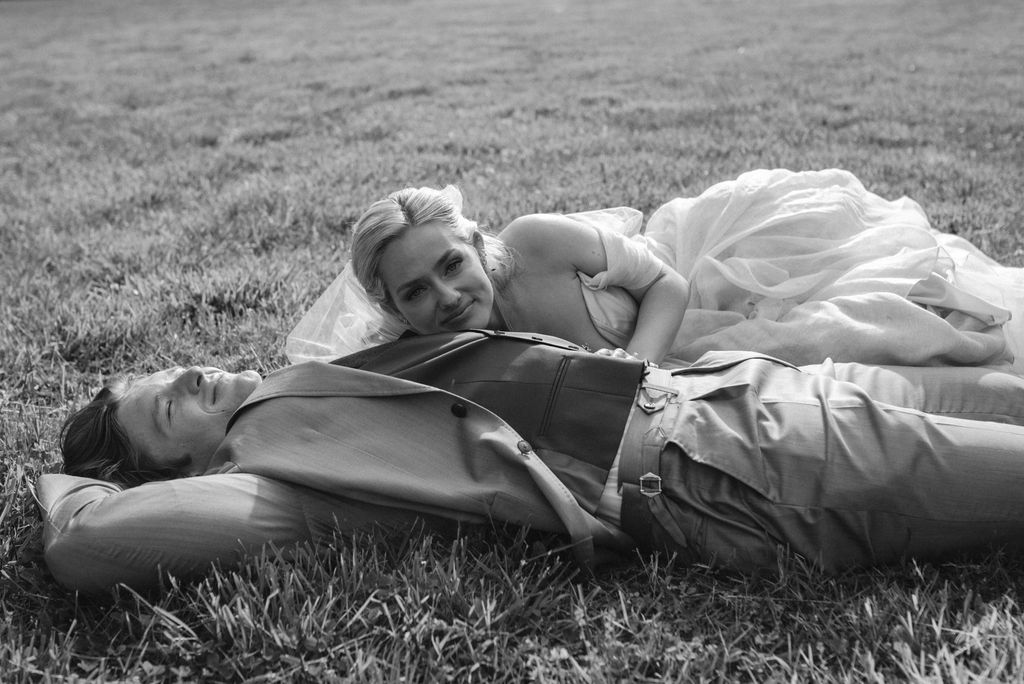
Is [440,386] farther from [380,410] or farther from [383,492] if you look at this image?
[383,492]

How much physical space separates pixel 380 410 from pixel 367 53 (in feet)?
44.2

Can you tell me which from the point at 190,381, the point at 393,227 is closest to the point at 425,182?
the point at 393,227

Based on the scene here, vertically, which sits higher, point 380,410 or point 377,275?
point 377,275

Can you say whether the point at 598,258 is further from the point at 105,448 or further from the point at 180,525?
the point at 105,448

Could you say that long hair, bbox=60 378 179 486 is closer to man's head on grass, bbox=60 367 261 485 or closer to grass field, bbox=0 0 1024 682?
man's head on grass, bbox=60 367 261 485

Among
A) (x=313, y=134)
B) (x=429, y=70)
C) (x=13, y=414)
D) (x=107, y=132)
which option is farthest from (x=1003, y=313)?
(x=429, y=70)

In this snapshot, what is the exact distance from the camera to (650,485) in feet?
8.17

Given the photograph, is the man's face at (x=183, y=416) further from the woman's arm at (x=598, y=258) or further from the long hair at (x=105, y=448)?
the woman's arm at (x=598, y=258)

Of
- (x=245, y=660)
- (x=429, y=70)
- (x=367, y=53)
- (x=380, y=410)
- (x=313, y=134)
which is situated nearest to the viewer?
(x=245, y=660)

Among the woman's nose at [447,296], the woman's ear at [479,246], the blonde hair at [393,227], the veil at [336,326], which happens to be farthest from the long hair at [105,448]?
the woman's ear at [479,246]

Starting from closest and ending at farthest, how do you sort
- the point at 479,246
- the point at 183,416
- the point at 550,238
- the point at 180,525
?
the point at 180,525
the point at 183,416
the point at 479,246
the point at 550,238

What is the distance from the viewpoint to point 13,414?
11.5 ft

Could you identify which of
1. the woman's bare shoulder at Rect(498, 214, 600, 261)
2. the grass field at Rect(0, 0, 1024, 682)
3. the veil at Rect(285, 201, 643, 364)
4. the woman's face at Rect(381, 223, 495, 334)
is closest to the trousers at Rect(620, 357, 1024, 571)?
the grass field at Rect(0, 0, 1024, 682)

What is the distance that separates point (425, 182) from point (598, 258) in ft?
11.5
